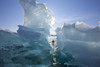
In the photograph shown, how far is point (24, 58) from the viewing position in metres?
23.2

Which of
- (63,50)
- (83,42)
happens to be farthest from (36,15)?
(83,42)

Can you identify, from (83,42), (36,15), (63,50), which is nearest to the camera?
(83,42)

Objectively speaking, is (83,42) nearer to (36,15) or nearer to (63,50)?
(63,50)

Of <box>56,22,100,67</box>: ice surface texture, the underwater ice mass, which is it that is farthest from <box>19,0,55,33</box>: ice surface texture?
<box>56,22,100,67</box>: ice surface texture

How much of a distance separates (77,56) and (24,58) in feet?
41.0

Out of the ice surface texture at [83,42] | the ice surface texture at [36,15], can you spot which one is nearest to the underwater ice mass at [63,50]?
the ice surface texture at [83,42]

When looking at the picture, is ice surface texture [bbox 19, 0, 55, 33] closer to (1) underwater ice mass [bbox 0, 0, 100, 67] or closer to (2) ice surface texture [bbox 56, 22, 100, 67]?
(1) underwater ice mass [bbox 0, 0, 100, 67]

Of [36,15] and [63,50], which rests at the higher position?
[36,15]

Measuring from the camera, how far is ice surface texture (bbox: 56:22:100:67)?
72.2 ft

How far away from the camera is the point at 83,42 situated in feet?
82.1

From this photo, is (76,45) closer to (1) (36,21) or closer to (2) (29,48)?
(2) (29,48)

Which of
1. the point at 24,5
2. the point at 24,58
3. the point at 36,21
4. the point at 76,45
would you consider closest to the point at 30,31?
the point at 36,21

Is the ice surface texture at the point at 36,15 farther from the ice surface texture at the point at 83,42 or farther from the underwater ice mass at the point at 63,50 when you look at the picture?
the ice surface texture at the point at 83,42

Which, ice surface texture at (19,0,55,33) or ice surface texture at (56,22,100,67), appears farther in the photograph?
ice surface texture at (19,0,55,33)
